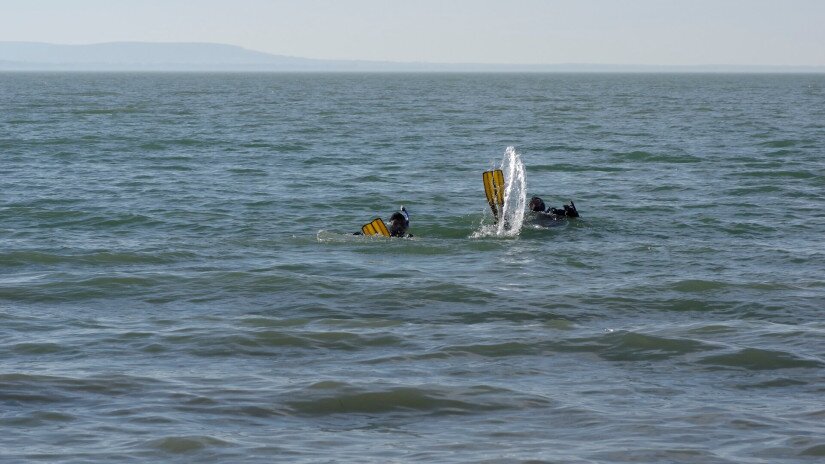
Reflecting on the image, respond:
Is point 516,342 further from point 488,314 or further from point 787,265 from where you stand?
point 787,265

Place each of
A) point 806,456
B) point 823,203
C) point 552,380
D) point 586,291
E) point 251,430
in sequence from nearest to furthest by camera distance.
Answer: point 806,456 < point 251,430 < point 552,380 < point 586,291 < point 823,203

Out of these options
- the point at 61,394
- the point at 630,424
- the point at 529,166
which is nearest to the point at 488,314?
the point at 630,424

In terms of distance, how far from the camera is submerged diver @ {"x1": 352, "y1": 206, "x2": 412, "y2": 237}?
21.3 m

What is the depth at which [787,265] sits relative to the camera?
18.9 meters

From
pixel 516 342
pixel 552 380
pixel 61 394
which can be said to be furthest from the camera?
pixel 516 342

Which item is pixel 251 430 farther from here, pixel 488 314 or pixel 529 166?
pixel 529 166

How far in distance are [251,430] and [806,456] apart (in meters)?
4.71

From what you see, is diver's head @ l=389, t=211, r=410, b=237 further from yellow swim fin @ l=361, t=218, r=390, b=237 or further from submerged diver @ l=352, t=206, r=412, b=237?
yellow swim fin @ l=361, t=218, r=390, b=237

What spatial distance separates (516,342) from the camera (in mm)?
13734

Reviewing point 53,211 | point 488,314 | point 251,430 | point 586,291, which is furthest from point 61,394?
point 53,211

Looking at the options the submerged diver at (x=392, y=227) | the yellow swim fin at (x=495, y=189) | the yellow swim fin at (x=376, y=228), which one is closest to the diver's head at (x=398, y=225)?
the submerged diver at (x=392, y=227)

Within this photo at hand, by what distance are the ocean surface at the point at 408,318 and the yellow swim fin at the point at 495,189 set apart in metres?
0.56

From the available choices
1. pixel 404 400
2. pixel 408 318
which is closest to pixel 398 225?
pixel 408 318

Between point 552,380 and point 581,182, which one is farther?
point 581,182
